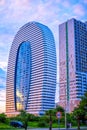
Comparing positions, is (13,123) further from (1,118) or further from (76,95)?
(76,95)

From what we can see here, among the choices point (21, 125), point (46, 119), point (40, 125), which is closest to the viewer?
point (21, 125)

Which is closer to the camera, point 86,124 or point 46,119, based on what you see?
point 46,119

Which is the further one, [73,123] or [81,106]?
[73,123]

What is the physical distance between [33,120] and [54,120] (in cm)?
612

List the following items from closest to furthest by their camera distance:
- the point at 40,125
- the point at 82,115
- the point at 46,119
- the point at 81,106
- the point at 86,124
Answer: the point at 82,115 → the point at 81,106 → the point at 40,125 → the point at 46,119 → the point at 86,124

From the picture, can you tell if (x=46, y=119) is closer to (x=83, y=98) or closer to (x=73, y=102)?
(x=83, y=98)

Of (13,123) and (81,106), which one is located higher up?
(81,106)

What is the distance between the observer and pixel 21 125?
50812 mm

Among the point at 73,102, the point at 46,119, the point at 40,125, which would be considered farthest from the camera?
the point at 73,102

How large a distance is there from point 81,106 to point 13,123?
14.7 meters

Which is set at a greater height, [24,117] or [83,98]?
[83,98]

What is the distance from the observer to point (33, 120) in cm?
7619

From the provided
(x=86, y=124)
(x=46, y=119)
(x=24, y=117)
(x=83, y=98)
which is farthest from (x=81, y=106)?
(x=86, y=124)

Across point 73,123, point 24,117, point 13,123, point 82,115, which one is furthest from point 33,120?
point 82,115
